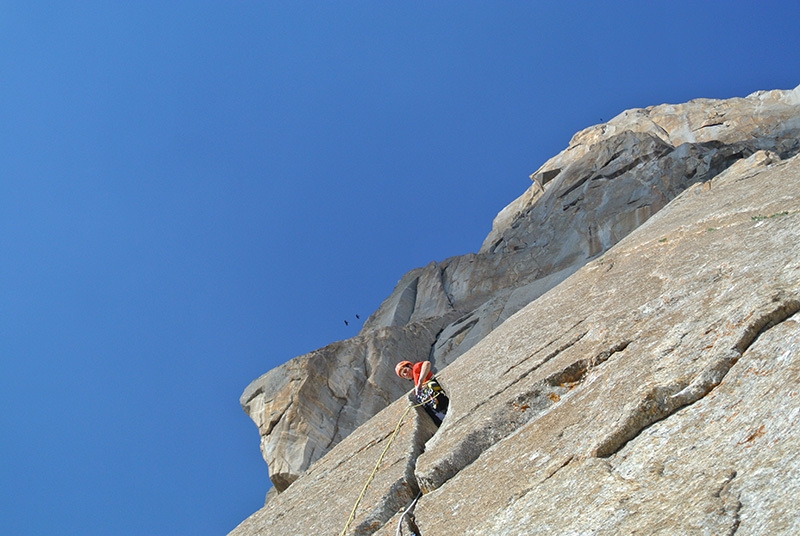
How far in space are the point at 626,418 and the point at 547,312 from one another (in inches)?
254

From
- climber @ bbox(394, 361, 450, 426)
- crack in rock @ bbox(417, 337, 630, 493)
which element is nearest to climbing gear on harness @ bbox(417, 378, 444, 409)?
climber @ bbox(394, 361, 450, 426)

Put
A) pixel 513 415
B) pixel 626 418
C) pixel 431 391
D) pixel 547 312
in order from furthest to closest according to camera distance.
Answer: pixel 547 312 → pixel 431 391 → pixel 513 415 → pixel 626 418

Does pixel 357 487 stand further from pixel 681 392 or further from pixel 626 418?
pixel 681 392

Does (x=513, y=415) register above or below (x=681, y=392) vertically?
above

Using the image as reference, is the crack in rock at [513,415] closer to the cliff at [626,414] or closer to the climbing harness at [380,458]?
the cliff at [626,414]

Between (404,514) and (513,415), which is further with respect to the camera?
(513,415)

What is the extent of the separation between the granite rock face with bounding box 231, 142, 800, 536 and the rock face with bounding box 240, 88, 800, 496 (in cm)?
6

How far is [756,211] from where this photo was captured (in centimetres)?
1460

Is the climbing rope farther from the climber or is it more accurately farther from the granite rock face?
the climber

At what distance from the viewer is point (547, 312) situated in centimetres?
1529

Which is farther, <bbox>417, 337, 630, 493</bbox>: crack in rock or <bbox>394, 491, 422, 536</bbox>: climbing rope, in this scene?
<bbox>417, 337, 630, 493</bbox>: crack in rock

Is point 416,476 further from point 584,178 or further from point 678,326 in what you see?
point 584,178

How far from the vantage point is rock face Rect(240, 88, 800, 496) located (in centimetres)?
1105

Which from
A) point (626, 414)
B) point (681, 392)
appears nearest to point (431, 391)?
point (626, 414)
